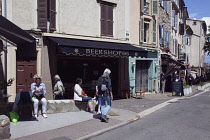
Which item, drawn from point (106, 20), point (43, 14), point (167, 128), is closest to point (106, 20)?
point (106, 20)

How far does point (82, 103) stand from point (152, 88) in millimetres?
10586

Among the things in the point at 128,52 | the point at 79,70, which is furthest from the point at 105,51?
the point at 79,70

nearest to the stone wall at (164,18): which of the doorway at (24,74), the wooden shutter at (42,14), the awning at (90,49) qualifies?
the awning at (90,49)

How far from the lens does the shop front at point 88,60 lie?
12.2 m

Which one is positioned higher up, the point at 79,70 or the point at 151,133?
the point at 79,70

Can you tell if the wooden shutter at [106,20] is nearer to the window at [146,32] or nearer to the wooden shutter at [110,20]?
the wooden shutter at [110,20]

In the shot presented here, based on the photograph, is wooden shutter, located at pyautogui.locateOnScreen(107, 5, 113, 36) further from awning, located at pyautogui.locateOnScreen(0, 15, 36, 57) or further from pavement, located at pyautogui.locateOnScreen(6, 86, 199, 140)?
awning, located at pyautogui.locateOnScreen(0, 15, 36, 57)

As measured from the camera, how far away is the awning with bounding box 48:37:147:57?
11.6 metres

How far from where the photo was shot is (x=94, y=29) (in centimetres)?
1481

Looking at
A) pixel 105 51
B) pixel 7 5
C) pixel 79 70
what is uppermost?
pixel 7 5

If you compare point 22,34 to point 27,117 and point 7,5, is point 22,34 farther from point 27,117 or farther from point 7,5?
point 7,5

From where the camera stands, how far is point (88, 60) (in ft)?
51.4

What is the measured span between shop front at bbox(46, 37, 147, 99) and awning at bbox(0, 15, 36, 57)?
263 centimetres

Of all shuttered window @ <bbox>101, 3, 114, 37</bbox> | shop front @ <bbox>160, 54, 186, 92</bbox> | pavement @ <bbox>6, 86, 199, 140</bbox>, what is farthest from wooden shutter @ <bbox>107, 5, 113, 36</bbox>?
shop front @ <bbox>160, 54, 186, 92</bbox>
